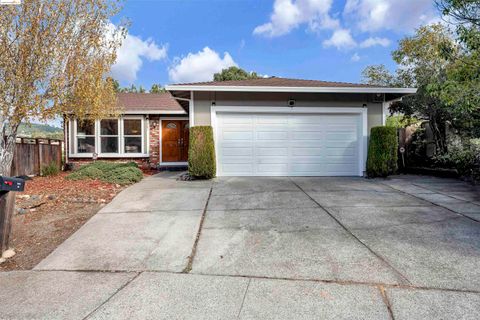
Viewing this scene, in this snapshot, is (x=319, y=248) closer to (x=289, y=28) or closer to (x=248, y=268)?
(x=248, y=268)

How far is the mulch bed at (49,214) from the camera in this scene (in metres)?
3.62

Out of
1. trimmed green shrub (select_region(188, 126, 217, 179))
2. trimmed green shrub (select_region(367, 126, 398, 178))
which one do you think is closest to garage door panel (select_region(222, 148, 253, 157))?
trimmed green shrub (select_region(188, 126, 217, 179))

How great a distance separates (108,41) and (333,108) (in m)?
6.70

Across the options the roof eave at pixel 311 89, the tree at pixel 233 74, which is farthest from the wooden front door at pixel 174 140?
the tree at pixel 233 74

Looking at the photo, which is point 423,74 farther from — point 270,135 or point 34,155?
point 34,155

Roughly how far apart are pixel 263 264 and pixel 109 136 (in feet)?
37.3

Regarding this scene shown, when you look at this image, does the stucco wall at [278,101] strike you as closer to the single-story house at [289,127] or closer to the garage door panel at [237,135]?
the single-story house at [289,127]

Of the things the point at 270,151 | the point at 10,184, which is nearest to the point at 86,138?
the point at 270,151

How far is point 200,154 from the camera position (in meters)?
8.17

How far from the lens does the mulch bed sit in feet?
11.9

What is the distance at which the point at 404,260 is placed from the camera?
10.2ft

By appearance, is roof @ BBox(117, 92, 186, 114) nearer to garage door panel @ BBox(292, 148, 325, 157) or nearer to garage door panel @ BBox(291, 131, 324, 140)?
garage door panel @ BBox(291, 131, 324, 140)

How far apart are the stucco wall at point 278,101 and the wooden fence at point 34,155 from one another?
5.68 meters

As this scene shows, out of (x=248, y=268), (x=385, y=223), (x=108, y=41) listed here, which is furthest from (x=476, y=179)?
(x=108, y=41)
